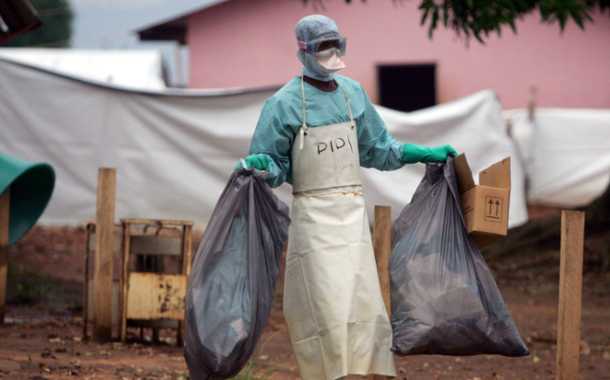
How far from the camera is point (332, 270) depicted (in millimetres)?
2771

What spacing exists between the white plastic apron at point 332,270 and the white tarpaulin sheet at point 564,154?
769 cm

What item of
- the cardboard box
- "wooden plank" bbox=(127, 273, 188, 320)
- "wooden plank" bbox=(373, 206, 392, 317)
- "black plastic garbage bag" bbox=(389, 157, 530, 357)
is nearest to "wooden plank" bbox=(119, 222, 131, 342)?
"wooden plank" bbox=(127, 273, 188, 320)

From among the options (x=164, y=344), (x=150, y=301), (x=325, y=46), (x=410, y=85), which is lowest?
(x=164, y=344)

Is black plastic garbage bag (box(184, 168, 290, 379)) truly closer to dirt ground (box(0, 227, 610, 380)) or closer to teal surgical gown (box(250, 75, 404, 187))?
teal surgical gown (box(250, 75, 404, 187))

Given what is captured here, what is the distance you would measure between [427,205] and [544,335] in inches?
103

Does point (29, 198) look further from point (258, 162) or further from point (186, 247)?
point (258, 162)

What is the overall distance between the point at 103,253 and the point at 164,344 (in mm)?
742

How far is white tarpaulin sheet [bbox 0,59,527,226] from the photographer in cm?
789

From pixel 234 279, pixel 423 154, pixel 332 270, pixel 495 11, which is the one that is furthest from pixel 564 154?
pixel 234 279

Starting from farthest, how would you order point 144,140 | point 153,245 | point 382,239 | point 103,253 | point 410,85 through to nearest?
point 410,85 < point 144,140 < point 153,245 < point 103,253 < point 382,239

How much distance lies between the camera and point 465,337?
9.13 feet

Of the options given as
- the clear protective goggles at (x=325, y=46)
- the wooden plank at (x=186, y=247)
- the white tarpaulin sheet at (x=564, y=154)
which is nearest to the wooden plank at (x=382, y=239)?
the clear protective goggles at (x=325, y=46)

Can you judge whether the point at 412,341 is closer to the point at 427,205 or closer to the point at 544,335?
the point at 427,205

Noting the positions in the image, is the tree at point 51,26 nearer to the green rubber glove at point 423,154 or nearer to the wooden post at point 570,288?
the green rubber glove at point 423,154
